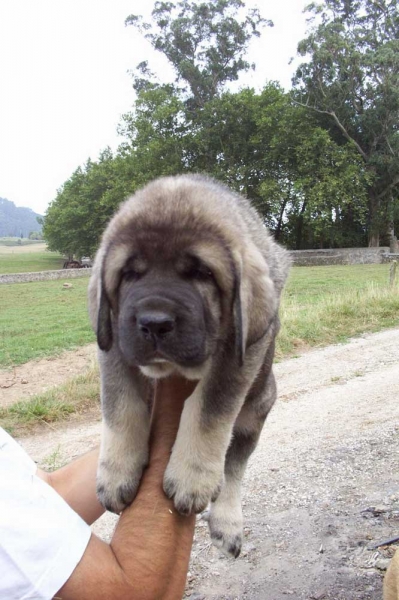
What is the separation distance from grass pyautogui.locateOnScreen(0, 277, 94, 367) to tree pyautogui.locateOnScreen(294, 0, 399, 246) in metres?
20.2

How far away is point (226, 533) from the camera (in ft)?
11.1

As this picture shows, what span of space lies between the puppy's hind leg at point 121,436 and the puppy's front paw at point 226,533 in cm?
92

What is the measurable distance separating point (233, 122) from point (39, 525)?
35603 mm

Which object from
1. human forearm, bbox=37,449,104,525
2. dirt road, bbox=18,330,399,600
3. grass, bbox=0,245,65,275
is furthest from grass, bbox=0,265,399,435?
grass, bbox=0,245,65,275

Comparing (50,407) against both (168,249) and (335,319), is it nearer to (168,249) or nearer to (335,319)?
(168,249)

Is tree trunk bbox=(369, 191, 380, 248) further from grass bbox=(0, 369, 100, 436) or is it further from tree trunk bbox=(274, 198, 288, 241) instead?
grass bbox=(0, 369, 100, 436)

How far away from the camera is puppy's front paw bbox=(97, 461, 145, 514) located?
2.67 metres

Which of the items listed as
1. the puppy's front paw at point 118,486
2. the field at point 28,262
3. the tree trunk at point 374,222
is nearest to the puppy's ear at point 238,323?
the puppy's front paw at point 118,486

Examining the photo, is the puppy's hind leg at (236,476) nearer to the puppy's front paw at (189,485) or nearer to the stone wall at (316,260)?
the puppy's front paw at (189,485)

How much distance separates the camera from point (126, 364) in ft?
9.23

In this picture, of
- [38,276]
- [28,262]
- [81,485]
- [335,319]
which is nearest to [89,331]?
[335,319]

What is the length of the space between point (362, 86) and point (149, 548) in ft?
127

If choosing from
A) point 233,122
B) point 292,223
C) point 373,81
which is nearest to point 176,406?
point 233,122

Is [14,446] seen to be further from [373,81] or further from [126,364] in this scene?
[373,81]
